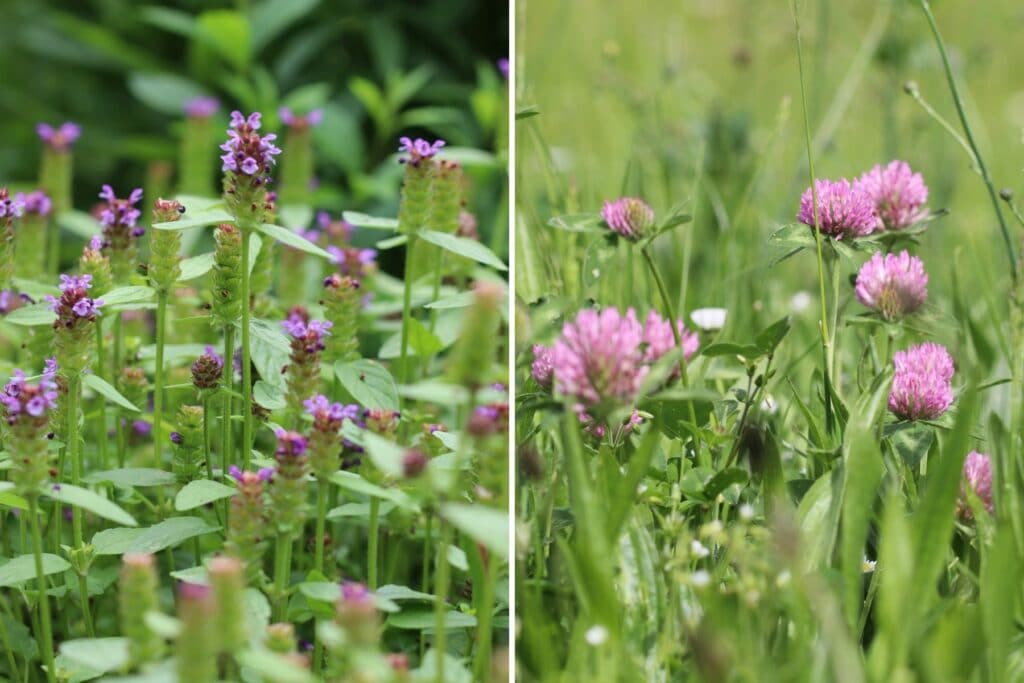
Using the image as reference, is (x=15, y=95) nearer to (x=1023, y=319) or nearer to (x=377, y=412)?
(x=377, y=412)

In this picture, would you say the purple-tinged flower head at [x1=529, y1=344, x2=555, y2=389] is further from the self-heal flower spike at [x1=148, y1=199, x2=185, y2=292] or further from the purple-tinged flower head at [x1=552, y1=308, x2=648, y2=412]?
the self-heal flower spike at [x1=148, y1=199, x2=185, y2=292]

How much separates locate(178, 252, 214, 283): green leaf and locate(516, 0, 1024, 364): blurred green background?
0.94 feet

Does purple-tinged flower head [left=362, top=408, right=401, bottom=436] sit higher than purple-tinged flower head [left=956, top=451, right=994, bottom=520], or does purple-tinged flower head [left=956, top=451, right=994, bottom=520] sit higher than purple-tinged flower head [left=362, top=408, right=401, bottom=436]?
purple-tinged flower head [left=362, top=408, right=401, bottom=436]

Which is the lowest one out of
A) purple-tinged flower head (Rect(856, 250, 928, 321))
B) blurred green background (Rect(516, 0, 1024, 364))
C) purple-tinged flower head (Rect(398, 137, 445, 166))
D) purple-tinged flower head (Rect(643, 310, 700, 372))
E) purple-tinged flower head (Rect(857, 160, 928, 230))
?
purple-tinged flower head (Rect(643, 310, 700, 372))

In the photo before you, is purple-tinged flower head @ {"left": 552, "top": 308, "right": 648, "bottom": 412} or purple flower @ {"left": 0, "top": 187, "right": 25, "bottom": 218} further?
purple flower @ {"left": 0, "top": 187, "right": 25, "bottom": 218}

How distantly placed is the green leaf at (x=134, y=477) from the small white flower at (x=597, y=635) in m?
0.38

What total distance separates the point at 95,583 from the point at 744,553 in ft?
1.75

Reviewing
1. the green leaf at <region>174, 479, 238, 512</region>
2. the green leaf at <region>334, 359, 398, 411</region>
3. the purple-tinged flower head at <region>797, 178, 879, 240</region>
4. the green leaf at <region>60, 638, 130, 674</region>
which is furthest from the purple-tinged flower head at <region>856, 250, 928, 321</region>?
the green leaf at <region>60, 638, 130, 674</region>

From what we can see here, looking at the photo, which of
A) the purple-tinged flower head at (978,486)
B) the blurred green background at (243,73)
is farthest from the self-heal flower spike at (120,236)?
the blurred green background at (243,73)

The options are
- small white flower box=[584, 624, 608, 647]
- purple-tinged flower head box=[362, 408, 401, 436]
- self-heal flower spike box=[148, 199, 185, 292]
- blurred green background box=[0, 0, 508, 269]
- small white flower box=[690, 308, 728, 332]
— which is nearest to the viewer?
small white flower box=[584, 624, 608, 647]

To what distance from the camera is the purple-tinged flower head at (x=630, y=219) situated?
0.99 m

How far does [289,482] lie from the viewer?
78cm

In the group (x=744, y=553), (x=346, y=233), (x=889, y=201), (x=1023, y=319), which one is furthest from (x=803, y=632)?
(x=346, y=233)

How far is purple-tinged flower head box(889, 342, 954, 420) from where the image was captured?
0.94m
